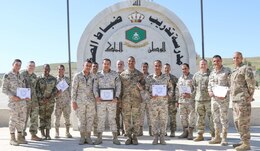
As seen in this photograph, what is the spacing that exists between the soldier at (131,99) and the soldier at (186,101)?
1.35 meters

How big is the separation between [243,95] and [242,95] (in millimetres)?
19

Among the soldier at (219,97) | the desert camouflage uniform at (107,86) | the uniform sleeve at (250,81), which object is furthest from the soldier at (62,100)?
the uniform sleeve at (250,81)

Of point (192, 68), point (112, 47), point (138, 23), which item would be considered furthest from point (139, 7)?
point (192, 68)

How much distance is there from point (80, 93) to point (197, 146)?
9.44ft

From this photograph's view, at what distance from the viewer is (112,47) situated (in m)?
11.1

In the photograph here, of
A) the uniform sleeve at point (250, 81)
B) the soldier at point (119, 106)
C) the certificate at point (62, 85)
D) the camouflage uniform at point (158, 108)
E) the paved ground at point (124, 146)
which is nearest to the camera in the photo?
the uniform sleeve at point (250, 81)

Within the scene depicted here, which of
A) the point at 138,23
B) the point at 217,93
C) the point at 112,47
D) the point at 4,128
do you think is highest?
the point at 138,23

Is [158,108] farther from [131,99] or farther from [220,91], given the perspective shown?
[220,91]

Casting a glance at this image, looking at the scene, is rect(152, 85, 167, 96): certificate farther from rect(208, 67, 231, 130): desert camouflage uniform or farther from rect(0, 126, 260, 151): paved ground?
rect(0, 126, 260, 151): paved ground

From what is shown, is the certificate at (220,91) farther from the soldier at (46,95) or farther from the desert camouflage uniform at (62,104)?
the soldier at (46,95)

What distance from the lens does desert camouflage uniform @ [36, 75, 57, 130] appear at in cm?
914

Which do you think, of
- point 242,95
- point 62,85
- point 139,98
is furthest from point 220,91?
point 62,85

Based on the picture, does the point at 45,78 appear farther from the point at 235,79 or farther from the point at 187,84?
the point at 235,79

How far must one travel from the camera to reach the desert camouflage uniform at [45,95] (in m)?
9.14
